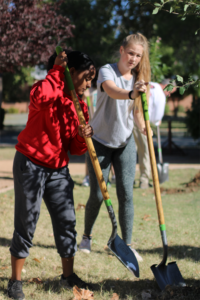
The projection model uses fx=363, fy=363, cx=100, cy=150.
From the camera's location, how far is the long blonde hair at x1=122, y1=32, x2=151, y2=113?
9.91ft

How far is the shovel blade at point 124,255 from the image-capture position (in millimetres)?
2605

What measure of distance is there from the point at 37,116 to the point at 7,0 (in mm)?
4141

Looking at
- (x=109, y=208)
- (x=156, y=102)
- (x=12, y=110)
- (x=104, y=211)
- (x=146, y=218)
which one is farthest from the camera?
(x=12, y=110)

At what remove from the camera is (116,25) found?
17.7m

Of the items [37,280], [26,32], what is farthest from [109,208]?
[26,32]

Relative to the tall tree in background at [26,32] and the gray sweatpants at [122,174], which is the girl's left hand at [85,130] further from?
the tall tree in background at [26,32]

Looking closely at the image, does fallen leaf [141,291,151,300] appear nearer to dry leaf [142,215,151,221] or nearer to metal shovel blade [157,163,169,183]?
dry leaf [142,215,151,221]

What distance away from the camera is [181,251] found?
360 centimetres

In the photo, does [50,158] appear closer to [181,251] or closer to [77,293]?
[77,293]

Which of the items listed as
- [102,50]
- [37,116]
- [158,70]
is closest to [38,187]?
[37,116]

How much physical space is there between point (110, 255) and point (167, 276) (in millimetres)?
956

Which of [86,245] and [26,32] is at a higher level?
[26,32]

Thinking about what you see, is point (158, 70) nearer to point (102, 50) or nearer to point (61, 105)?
point (61, 105)

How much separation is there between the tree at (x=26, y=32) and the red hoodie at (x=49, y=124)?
3.89 meters
